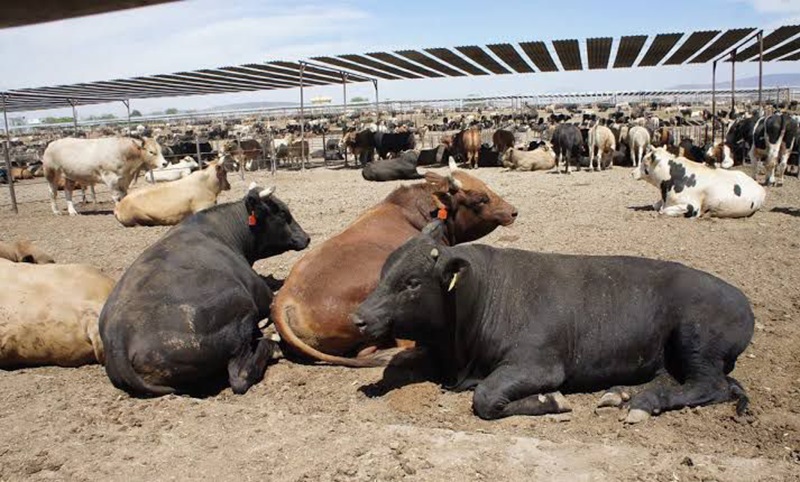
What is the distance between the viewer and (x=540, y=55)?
875 inches

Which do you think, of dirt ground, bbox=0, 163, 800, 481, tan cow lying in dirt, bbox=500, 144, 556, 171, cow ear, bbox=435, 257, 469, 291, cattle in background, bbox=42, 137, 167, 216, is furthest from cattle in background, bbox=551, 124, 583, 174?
cow ear, bbox=435, 257, 469, 291

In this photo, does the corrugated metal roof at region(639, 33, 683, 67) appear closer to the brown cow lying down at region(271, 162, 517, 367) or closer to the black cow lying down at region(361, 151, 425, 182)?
the black cow lying down at region(361, 151, 425, 182)

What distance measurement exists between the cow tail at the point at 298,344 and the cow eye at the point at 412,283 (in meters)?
0.96

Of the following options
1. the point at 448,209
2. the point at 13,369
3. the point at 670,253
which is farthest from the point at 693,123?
the point at 13,369

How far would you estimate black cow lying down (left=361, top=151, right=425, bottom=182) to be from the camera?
1906 cm

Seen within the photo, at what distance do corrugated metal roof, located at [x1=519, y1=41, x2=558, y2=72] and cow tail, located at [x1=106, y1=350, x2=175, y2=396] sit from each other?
56.8ft

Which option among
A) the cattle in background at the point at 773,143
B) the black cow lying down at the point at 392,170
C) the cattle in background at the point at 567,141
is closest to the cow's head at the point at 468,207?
the cattle in background at the point at 773,143

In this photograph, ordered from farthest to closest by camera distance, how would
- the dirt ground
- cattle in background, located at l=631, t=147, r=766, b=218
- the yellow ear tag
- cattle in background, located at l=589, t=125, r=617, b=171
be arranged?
1. cattle in background, located at l=589, t=125, r=617, b=171
2. cattle in background, located at l=631, t=147, r=766, b=218
3. the yellow ear tag
4. the dirt ground

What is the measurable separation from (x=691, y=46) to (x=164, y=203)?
17034mm

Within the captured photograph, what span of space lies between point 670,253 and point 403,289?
16.3ft

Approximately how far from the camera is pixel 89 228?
12.3 metres

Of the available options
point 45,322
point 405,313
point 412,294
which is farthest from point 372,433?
point 45,322

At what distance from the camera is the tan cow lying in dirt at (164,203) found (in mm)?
12055

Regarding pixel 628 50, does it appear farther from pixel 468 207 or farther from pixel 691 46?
pixel 468 207
